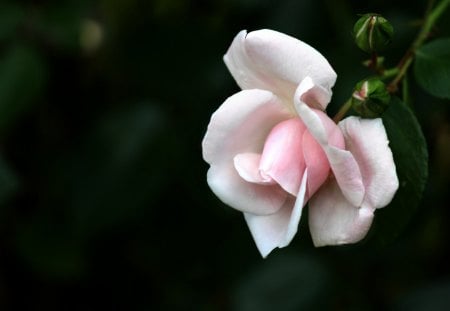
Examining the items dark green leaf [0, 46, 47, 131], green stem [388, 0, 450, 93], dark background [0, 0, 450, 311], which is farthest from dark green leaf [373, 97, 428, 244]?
dark green leaf [0, 46, 47, 131]

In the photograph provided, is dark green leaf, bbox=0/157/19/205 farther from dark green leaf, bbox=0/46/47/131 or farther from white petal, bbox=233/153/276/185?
white petal, bbox=233/153/276/185

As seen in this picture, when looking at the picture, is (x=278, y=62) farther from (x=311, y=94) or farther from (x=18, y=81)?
(x=18, y=81)

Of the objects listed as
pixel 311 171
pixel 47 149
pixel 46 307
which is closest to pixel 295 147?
pixel 311 171

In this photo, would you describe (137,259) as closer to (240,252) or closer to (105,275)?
(105,275)

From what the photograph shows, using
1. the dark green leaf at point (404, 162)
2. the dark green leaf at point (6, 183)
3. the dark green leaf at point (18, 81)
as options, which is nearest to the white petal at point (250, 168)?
the dark green leaf at point (404, 162)

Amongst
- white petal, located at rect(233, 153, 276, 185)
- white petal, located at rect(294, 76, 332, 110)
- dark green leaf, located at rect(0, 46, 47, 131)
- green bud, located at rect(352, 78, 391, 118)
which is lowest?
dark green leaf, located at rect(0, 46, 47, 131)

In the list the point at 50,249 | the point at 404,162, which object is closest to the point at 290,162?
the point at 404,162

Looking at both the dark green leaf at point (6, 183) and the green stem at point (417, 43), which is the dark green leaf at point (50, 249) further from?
the green stem at point (417, 43)
